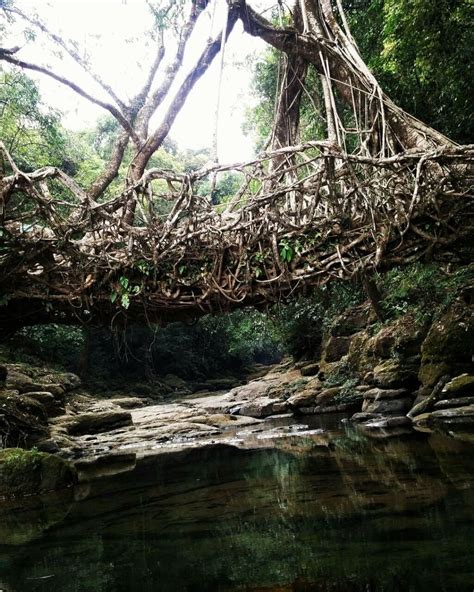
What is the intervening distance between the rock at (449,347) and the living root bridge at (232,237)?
3.22 m

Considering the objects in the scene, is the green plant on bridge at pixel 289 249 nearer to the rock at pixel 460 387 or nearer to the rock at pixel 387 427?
the rock at pixel 387 427

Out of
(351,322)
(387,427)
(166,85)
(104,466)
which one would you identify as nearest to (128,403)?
(351,322)

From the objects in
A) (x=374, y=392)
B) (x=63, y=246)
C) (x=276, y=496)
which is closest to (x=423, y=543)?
(x=276, y=496)

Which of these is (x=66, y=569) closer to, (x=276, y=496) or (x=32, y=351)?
(x=276, y=496)

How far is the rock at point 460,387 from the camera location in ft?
22.5

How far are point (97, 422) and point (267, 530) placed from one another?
8.30 metres

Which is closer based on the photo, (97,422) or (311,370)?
(97,422)

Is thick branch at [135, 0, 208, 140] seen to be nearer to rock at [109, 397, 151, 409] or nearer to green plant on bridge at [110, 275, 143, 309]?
→ green plant on bridge at [110, 275, 143, 309]

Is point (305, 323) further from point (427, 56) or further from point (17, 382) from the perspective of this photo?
point (427, 56)

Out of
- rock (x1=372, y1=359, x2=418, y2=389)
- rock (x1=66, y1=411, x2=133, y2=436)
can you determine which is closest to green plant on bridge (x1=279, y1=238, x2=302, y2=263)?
rock (x1=372, y1=359, x2=418, y2=389)

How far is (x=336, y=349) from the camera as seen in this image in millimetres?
13055

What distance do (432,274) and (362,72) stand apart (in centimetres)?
441

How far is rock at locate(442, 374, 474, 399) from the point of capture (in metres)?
6.87

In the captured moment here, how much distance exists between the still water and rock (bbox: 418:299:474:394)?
2709 mm
